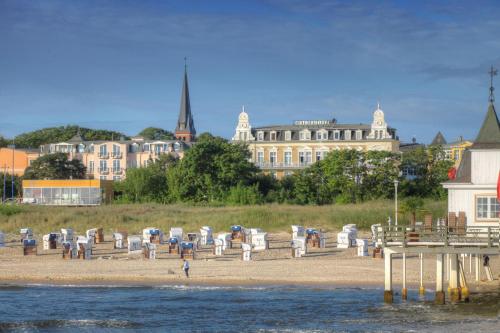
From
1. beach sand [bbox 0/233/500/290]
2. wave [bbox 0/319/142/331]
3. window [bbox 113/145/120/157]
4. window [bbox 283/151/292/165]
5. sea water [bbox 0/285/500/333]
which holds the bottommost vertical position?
wave [bbox 0/319/142/331]

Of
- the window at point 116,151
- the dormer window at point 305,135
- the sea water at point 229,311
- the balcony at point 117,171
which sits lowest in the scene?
the sea water at point 229,311

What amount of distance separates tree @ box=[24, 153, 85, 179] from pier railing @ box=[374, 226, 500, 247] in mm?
80475

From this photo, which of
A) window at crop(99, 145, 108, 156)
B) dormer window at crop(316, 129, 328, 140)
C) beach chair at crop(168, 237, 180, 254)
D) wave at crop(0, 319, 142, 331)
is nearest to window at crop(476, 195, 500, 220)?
wave at crop(0, 319, 142, 331)

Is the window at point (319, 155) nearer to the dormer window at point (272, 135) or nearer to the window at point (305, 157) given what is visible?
the window at point (305, 157)

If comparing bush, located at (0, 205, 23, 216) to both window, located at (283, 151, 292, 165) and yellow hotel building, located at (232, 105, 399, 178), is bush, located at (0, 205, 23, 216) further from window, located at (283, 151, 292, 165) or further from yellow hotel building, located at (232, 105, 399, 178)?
window, located at (283, 151, 292, 165)

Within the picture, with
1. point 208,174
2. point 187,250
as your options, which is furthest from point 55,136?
point 187,250

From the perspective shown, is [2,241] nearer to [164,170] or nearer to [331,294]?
[331,294]

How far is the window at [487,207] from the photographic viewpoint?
34.8 meters

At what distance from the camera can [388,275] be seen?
1282 inches

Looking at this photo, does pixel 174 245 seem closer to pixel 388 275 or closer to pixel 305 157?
pixel 388 275

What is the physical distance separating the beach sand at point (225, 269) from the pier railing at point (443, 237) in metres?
5.49

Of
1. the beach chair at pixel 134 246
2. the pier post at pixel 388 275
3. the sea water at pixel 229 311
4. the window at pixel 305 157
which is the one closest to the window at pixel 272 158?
the window at pixel 305 157

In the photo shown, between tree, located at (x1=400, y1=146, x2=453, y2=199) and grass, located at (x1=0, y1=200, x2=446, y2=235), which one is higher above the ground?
tree, located at (x1=400, y1=146, x2=453, y2=199)

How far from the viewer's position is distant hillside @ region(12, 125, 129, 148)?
14350 centimetres
